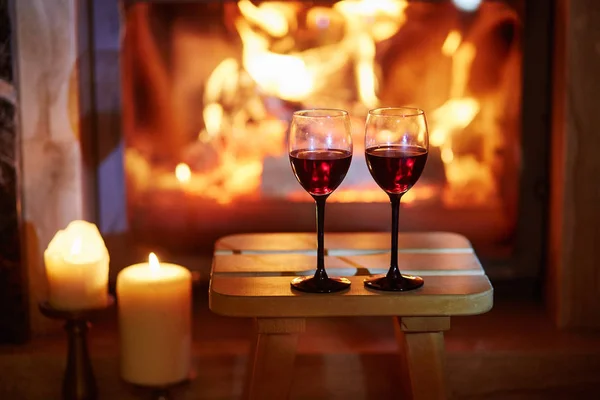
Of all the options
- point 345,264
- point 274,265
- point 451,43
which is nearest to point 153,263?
point 274,265

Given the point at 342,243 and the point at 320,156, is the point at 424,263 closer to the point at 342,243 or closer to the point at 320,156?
the point at 342,243

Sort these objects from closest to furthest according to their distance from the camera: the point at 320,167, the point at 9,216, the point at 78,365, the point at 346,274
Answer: the point at 320,167
the point at 346,274
the point at 78,365
the point at 9,216

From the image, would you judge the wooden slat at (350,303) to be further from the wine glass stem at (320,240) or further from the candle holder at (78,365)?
the candle holder at (78,365)

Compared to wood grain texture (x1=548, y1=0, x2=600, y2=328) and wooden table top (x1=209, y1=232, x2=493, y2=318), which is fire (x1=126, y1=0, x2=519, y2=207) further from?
wooden table top (x1=209, y1=232, x2=493, y2=318)

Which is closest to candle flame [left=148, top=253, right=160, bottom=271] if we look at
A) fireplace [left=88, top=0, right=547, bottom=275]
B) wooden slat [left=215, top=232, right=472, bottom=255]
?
wooden slat [left=215, top=232, right=472, bottom=255]

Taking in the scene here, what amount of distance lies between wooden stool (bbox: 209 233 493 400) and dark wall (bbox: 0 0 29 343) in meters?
0.51

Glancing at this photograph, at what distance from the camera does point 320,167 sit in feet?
4.25

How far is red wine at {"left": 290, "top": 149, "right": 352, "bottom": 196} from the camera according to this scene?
1.30m

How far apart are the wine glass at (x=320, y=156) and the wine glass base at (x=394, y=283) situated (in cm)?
4

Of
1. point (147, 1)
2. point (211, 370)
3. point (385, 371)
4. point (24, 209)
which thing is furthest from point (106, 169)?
point (385, 371)

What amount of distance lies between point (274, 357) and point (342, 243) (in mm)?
301

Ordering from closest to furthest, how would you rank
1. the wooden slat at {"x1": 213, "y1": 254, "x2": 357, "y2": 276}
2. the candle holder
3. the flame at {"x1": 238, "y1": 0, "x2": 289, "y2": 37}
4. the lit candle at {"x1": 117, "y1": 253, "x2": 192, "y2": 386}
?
the wooden slat at {"x1": 213, "y1": 254, "x2": 357, "y2": 276}
the lit candle at {"x1": 117, "y1": 253, "x2": 192, "y2": 386}
the candle holder
the flame at {"x1": 238, "y1": 0, "x2": 289, "y2": 37}

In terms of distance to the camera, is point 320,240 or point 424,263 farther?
point 424,263

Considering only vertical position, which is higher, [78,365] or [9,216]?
[9,216]
